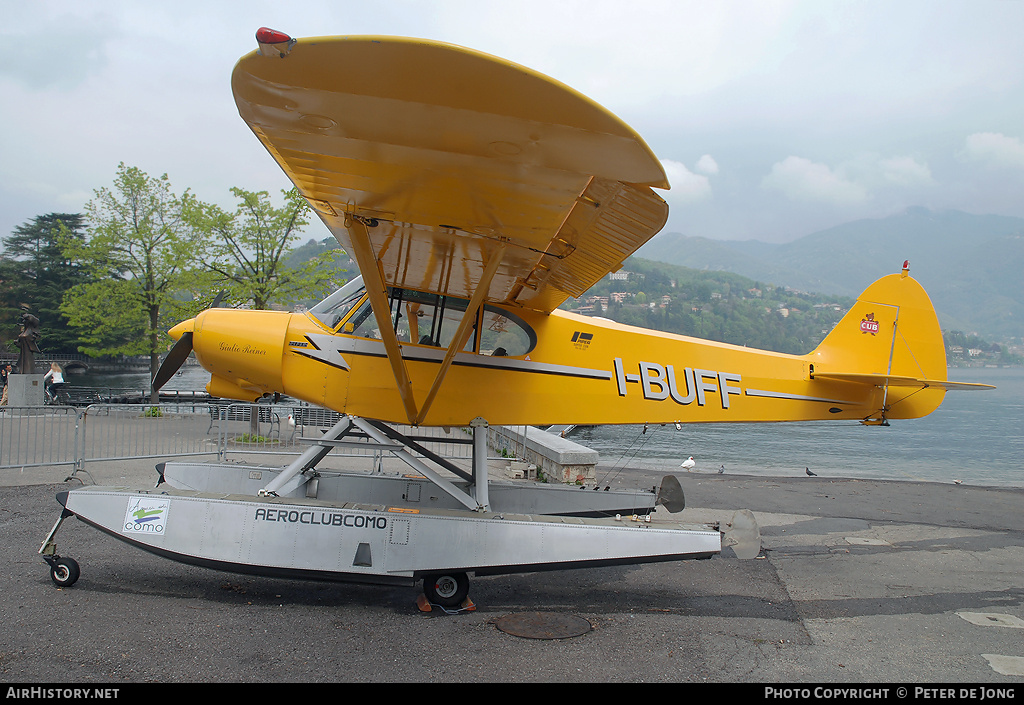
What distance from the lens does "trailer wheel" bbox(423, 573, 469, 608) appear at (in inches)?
187

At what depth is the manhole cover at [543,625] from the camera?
4.36 m

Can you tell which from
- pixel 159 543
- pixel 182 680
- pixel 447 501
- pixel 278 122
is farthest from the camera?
pixel 447 501

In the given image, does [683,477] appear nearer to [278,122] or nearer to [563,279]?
[563,279]

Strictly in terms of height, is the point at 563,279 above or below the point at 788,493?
above

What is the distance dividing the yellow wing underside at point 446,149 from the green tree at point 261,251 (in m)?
15.1

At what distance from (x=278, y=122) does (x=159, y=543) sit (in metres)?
3.85

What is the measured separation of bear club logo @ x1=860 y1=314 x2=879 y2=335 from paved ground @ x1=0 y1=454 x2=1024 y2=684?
262 cm

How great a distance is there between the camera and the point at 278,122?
262 centimetres

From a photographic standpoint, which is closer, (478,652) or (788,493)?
(478,652)

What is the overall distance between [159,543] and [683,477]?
384 inches

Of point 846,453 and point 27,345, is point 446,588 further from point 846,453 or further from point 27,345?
point 846,453

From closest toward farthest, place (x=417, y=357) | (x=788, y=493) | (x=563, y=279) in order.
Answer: (x=563, y=279), (x=417, y=357), (x=788, y=493)
